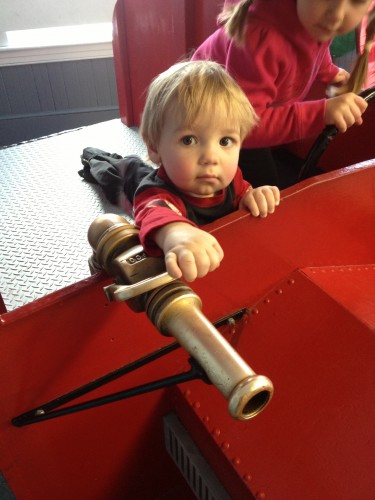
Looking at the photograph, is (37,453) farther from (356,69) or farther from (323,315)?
(356,69)

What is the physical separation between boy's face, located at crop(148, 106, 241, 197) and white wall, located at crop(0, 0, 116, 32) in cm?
239

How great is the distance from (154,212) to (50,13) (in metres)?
2.55

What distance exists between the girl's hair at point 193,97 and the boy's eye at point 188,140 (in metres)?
0.03

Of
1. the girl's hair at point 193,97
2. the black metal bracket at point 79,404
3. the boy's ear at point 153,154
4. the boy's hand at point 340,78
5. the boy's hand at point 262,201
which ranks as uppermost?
the girl's hair at point 193,97

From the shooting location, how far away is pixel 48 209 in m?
1.54

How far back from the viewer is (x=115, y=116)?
9.77 ft

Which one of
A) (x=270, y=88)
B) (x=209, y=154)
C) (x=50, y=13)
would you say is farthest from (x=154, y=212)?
(x=50, y=13)

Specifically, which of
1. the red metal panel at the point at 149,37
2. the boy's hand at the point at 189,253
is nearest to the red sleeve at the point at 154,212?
the boy's hand at the point at 189,253

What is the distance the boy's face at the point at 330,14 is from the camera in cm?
94

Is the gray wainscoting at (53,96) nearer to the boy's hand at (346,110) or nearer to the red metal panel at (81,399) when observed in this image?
the boy's hand at (346,110)

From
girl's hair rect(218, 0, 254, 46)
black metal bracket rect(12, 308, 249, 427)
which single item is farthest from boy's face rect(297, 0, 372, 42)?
black metal bracket rect(12, 308, 249, 427)

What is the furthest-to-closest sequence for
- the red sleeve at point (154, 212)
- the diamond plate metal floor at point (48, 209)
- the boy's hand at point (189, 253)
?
1. the diamond plate metal floor at point (48, 209)
2. the red sleeve at point (154, 212)
3. the boy's hand at point (189, 253)

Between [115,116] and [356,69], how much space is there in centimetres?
209

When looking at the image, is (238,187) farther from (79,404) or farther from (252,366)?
(79,404)
